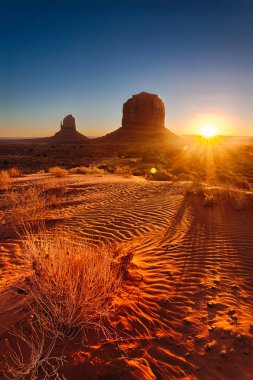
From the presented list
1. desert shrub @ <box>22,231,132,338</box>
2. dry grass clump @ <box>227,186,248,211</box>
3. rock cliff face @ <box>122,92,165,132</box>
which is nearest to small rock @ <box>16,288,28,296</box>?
desert shrub @ <box>22,231,132,338</box>

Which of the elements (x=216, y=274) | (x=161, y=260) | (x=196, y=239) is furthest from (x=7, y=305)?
(x=196, y=239)

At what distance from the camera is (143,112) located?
97188 millimetres

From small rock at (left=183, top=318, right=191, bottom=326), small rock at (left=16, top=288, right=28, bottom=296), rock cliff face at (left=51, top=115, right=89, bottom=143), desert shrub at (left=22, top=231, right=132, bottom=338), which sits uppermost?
rock cliff face at (left=51, top=115, right=89, bottom=143)

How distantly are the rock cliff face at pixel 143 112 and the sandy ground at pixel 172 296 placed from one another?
9012 centimetres

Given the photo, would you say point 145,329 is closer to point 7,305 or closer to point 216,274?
point 7,305

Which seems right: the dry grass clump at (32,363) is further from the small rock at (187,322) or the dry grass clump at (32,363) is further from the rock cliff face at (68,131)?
the rock cliff face at (68,131)

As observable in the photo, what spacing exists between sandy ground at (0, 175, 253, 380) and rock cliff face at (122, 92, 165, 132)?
90.1 m

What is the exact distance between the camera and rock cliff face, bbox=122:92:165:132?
9594 centimetres

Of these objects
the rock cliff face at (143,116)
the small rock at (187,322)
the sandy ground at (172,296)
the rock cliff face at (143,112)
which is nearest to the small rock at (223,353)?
the sandy ground at (172,296)

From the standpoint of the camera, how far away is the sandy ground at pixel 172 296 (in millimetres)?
2553

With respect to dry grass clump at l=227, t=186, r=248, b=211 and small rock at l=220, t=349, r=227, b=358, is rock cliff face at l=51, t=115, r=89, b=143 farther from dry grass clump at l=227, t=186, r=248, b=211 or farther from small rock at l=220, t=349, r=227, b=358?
small rock at l=220, t=349, r=227, b=358

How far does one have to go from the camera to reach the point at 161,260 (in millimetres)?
5008

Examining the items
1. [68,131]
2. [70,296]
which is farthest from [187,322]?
[68,131]

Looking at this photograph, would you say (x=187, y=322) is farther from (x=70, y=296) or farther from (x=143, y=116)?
(x=143, y=116)
